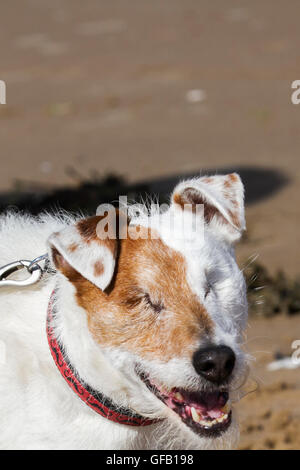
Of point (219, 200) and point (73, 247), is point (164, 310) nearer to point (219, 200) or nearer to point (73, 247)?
point (73, 247)

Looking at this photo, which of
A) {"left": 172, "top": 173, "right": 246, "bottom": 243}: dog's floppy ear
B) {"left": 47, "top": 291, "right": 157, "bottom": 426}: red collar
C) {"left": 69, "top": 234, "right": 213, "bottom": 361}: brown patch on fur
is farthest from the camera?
{"left": 172, "top": 173, "right": 246, "bottom": 243}: dog's floppy ear

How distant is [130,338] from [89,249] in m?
0.43

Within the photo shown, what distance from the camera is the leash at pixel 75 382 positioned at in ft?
12.2

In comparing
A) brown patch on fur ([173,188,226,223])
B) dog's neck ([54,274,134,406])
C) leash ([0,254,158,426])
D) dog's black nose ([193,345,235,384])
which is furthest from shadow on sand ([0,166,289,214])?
dog's black nose ([193,345,235,384])

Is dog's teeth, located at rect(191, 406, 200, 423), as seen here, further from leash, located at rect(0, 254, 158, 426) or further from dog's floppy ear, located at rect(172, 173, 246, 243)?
dog's floppy ear, located at rect(172, 173, 246, 243)

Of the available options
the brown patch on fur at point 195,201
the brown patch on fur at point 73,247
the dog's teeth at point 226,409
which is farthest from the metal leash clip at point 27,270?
the dog's teeth at point 226,409

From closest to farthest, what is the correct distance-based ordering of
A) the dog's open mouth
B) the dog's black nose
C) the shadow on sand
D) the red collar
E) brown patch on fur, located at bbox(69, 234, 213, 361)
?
1. the dog's black nose
2. brown patch on fur, located at bbox(69, 234, 213, 361)
3. the dog's open mouth
4. the red collar
5. the shadow on sand

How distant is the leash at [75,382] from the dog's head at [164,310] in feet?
0.32

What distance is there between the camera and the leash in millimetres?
3732

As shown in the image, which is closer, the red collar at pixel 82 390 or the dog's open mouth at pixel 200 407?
the dog's open mouth at pixel 200 407

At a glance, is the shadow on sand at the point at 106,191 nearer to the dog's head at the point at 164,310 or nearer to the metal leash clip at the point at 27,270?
the metal leash clip at the point at 27,270

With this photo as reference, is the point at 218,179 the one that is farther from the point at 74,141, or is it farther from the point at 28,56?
the point at 28,56

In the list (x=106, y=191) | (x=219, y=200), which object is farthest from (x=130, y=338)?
(x=106, y=191)

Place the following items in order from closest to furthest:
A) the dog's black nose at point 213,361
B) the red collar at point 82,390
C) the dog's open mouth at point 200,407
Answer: the dog's black nose at point 213,361 → the dog's open mouth at point 200,407 → the red collar at point 82,390
